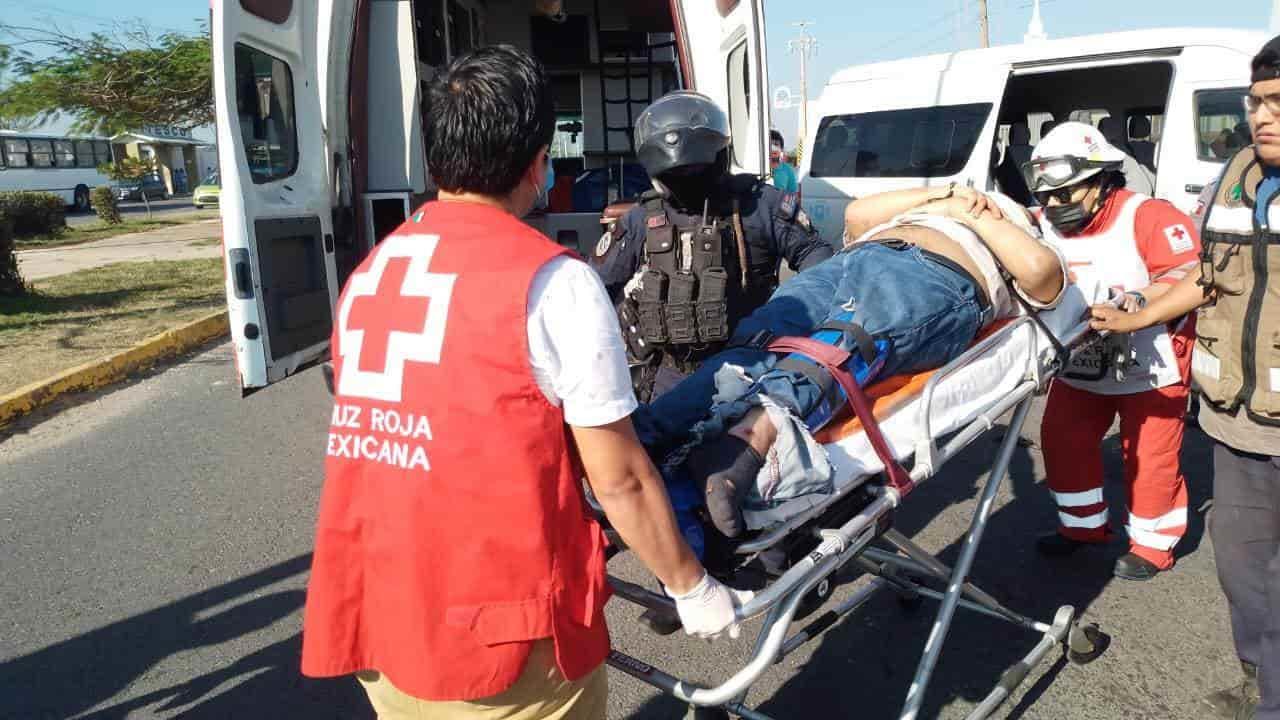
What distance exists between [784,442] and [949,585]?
0.85 metres

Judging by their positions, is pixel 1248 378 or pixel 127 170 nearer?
pixel 1248 378

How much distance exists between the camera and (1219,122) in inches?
226

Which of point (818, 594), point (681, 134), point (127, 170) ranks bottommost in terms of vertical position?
point (818, 594)

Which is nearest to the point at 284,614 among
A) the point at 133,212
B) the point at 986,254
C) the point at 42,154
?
the point at 986,254

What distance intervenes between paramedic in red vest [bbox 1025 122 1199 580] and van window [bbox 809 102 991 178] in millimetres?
4015

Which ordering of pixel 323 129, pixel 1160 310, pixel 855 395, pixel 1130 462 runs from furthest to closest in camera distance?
pixel 323 129, pixel 1130 462, pixel 1160 310, pixel 855 395

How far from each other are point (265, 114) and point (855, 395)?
130 inches

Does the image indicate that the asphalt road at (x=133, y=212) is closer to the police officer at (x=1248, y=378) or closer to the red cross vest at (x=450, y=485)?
the red cross vest at (x=450, y=485)

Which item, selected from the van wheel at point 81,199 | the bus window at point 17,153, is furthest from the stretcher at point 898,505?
the van wheel at point 81,199

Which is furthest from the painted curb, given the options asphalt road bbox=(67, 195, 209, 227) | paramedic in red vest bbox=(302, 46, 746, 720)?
asphalt road bbox=(67, 195, 209, 227)

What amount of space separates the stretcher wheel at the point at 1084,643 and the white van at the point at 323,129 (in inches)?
114

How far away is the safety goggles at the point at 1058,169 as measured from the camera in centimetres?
302

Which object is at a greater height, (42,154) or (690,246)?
(42,154)

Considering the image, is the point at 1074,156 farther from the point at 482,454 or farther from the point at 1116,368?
the point at 482,454
